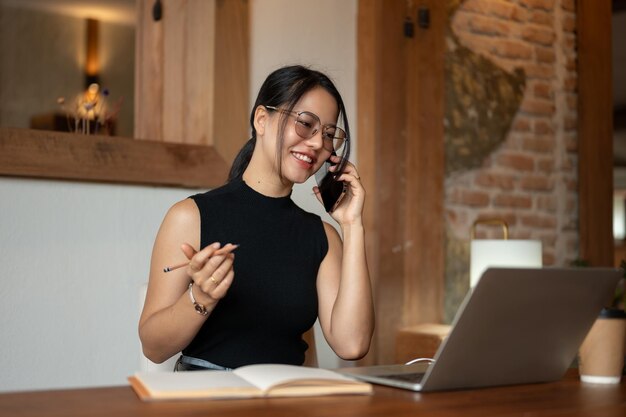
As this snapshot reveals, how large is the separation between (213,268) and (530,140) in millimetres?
3160

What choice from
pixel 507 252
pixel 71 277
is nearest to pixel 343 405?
pixel 71 277

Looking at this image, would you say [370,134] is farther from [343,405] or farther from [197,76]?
[343,405]

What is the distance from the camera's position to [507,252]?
3.48m

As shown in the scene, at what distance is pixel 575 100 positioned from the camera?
4574mm

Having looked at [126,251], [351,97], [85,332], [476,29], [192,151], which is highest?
[476,29]

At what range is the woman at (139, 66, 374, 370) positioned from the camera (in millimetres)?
2047

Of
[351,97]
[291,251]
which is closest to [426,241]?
[351,97]

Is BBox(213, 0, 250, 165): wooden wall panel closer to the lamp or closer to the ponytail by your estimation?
the ponytail

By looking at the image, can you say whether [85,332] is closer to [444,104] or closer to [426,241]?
[426,241]

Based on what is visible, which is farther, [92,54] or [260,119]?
[92,54]

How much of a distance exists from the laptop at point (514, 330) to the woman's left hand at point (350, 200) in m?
0.60

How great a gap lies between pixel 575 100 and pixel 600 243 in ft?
2.60

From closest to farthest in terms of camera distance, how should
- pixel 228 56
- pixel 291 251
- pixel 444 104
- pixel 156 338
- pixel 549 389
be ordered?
pixel 549 389, pixel 156 338, pixel 291 251, pixel 228 56, pixel 444 104

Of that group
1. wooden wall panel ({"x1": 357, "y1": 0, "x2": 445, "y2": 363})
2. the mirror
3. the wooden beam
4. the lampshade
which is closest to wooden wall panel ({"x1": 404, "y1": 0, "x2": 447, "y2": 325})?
wooden wall panel ({"x1": 357, "y1": 0, "x2": 445, "y2": 363})
